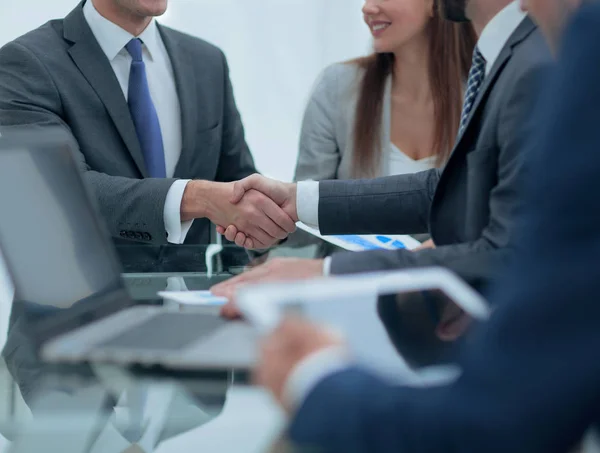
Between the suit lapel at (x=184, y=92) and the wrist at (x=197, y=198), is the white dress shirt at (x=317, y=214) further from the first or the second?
the suit lapel at (x=184, y=92)

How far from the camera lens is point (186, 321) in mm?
1007

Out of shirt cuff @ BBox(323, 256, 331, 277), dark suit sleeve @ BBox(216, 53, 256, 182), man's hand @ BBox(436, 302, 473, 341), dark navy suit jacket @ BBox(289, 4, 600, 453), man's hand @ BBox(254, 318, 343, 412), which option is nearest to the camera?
dark navy suit jacket @ BBox(289, 4, 600, 453)

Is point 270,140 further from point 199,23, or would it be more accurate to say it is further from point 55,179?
point 55,179

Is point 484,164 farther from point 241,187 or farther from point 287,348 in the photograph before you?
point 241,187

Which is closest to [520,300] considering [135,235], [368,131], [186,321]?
[186,321]

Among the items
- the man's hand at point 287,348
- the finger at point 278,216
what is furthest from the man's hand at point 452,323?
the finger at point 278,216

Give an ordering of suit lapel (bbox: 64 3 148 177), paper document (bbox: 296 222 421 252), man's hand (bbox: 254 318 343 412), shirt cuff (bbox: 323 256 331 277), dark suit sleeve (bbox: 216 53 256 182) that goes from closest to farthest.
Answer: man's hand (bbox: 254 318 343 412) → shirt cuff (bbox: 323 256 331 277) → paper document (bbox: 296 222 421 252) → suit lapel (bbox: 64 3 148 177) → dark suit sleeve (bbox: 216 53 256 182)

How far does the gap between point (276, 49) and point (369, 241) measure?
103 inches

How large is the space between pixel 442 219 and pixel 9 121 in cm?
135

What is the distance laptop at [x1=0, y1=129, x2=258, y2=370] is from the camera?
89cm

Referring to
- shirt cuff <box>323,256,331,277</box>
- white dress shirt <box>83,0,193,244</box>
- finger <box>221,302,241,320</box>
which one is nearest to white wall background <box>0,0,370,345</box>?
white dress shirt <box>83,0,193,244</box>

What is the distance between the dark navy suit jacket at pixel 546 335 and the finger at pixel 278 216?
138 cm

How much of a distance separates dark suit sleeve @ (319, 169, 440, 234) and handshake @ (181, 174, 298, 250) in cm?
21

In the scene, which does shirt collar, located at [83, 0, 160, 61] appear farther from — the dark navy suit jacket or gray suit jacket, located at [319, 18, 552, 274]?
the dark navy suit jacket
